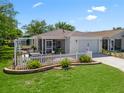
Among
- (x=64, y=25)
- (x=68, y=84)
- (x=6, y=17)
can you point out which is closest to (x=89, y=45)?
(x=6, y=17)

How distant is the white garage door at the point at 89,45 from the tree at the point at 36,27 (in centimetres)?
3439

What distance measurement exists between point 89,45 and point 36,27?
3595cm

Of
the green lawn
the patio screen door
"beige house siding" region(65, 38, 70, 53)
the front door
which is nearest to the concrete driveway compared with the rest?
the green lawn

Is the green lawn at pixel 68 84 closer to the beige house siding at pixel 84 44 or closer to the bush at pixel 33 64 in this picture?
the bush at pixel 33 64

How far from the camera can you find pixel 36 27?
6738 centimetres

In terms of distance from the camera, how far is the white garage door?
33.7m

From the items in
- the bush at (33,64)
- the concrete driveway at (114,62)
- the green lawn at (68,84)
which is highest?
the bush at (33,64)

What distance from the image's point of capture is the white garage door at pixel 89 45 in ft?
111

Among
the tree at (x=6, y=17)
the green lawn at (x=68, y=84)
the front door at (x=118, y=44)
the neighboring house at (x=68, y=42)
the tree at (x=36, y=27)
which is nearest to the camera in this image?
the green lawn at (x=68, y=84)

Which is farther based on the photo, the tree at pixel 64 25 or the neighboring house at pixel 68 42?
the tree at pixel 64 25

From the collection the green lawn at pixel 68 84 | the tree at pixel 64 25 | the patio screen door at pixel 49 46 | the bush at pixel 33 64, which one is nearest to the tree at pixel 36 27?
the tree at pixel 64 25

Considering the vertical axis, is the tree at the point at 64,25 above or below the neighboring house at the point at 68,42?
above

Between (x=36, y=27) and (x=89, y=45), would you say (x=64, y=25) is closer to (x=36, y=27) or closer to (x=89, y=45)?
(x=36, y=27)

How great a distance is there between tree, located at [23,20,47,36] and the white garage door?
34.4 meters
